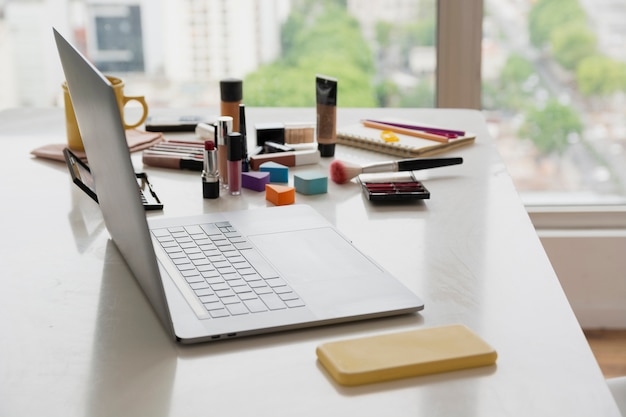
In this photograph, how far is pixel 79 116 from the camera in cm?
114

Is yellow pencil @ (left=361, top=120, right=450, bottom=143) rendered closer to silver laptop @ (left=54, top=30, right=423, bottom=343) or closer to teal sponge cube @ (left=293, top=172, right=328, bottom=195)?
teal sponge cube @ (left=293, top=172, right=328, bottom=195)

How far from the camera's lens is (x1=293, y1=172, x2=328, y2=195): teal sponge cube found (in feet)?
4.44

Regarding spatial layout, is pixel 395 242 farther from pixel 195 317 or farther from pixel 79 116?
pixel 79 116

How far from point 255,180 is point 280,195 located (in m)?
0.10

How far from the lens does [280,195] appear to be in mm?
1296

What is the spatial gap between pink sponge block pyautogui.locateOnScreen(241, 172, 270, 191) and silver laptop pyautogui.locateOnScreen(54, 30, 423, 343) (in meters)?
0.17

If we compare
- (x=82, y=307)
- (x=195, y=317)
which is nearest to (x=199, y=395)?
(x=195, y=317)

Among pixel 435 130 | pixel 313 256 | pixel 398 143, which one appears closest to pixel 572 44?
pixel 435 130

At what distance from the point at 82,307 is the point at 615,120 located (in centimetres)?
208

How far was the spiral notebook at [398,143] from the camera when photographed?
1.58 meters

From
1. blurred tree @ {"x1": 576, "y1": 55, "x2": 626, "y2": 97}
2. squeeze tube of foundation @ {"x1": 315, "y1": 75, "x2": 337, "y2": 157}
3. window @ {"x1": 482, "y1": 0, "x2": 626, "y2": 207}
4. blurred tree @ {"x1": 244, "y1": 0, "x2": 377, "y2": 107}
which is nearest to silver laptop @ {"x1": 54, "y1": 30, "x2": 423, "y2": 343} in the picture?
squeeze tube of foundation @ {"x1": 315, "y1": 75, "x2": 337, "y2": 157}

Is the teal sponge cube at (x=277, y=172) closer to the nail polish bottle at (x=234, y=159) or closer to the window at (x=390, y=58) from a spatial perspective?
the nail polish bottle at (x=234, y=159)

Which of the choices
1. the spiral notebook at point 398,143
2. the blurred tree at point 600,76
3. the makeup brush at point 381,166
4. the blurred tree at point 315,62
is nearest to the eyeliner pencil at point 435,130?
the spiral notebook at point 398,143

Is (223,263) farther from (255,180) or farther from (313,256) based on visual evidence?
(255,180)
